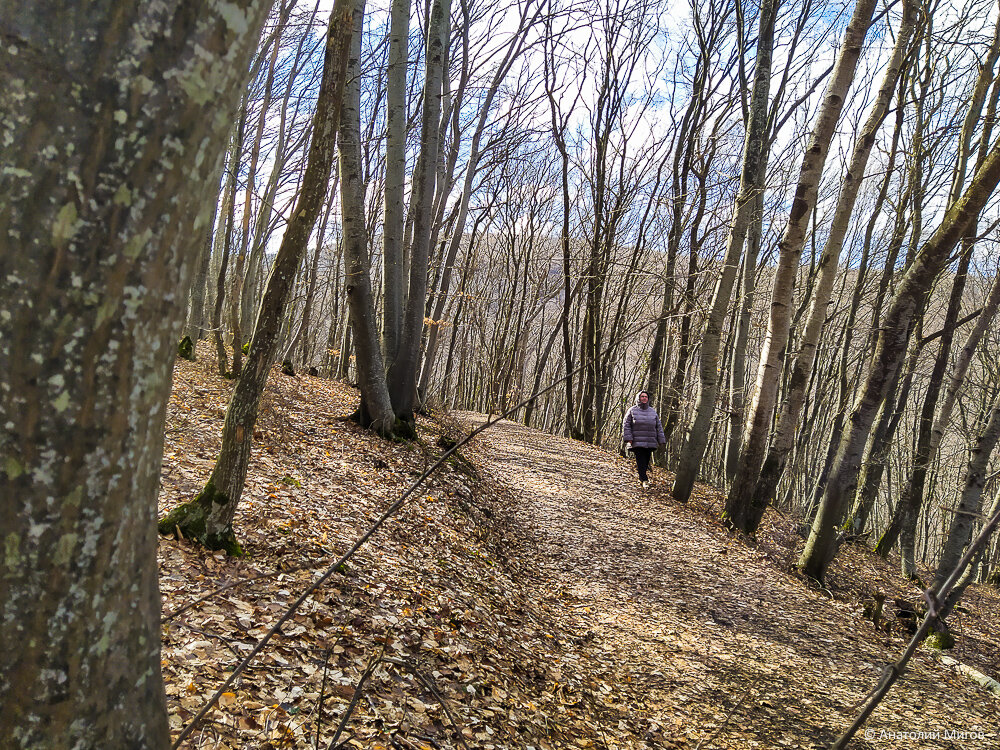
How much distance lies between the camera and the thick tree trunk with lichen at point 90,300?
81 cm

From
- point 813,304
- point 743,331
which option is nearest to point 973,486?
point 813,304

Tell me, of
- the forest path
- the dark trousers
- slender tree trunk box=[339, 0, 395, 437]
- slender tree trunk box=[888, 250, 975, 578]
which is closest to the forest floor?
the forest path

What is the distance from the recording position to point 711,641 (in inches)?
215

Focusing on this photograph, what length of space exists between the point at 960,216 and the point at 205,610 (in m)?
7.89

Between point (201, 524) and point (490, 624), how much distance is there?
2355 mm

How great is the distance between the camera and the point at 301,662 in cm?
300

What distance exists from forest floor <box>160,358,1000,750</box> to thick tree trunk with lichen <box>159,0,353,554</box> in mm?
218

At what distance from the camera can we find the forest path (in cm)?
426

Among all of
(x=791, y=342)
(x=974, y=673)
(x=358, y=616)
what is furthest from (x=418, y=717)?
(x=791, y=342)

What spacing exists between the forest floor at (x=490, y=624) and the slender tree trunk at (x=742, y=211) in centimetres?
244

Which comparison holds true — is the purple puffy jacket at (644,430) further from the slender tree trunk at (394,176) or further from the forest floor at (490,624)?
the slender tree trunk at (394,176)

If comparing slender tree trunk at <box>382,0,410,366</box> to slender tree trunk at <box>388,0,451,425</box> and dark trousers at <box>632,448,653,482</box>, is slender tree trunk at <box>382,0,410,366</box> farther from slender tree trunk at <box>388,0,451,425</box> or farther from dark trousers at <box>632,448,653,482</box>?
dark trousers at <box>632,448,653,482</box>

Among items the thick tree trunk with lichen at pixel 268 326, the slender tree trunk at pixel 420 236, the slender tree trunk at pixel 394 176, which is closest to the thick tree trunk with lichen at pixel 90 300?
the thick tree trunk with lichen at pixel 268 326

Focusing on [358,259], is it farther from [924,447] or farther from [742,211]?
[924,447]
